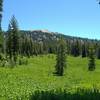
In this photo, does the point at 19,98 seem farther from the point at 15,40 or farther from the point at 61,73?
the point at 15,40

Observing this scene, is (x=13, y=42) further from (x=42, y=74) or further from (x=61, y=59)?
(x=42, y=74)

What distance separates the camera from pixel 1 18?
3031 inches

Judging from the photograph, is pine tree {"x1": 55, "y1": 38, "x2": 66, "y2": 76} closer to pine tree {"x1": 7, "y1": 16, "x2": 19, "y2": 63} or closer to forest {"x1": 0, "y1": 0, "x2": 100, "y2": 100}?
forest {"x1": 0, "y1": 0, "x2": 100, "y2": 100}

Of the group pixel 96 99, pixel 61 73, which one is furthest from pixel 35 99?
pixel 61 73

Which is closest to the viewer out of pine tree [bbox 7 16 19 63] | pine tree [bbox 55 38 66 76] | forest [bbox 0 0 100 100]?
forest [bbox 0 0 100 100]

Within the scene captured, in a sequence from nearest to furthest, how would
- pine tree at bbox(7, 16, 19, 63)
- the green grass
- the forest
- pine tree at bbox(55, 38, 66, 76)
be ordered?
the forest, the green grass, pine tree at bbox(55, 38, 66, 76), pine tree at bbox(7, 16, 19, 63)

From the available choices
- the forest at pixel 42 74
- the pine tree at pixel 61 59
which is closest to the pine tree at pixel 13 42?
the forest at pixel 42 74

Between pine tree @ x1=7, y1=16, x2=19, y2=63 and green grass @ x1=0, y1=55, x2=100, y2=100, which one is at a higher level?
pine tree @ x1=7, y1=16, x2=19, y2=63

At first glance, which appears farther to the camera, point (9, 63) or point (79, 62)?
point (79, 62)

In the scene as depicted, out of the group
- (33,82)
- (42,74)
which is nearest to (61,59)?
(42,74)

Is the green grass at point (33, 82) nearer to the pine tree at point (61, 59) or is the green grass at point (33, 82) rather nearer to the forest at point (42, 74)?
the forest at point (42, 74)

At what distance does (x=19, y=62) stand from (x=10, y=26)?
35.8 feet

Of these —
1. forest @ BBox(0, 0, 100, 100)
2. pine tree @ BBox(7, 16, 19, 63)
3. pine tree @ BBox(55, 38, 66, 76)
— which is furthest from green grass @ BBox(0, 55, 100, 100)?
pine tree @ BBox(7, 16, 19, 63)

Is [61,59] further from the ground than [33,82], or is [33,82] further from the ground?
[61,59]
